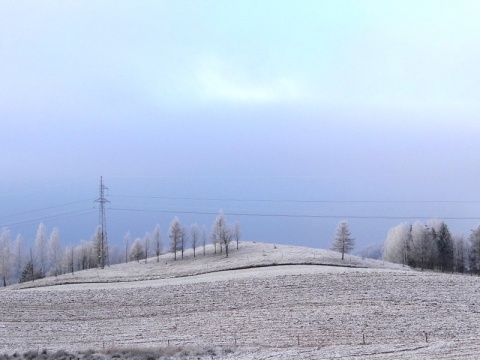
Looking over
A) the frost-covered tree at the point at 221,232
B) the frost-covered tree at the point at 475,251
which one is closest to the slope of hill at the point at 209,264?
the frost-covered tree at the point at 221,232

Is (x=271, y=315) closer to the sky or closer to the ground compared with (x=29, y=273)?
closer to the sky

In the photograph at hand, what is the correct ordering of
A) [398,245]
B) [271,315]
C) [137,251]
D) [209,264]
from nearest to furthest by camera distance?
[271,315], [209,264], [398,245], [137,251]

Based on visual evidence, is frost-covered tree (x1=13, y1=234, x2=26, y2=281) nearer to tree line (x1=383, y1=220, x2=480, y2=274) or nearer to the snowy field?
the snowy field

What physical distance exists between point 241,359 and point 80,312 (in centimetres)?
1943

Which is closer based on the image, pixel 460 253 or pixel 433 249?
pixel 433 249

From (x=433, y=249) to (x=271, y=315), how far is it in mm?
52263

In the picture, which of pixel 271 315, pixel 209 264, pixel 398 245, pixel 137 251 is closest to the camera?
pixel 271 315

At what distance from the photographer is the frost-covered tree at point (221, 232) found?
250 feet

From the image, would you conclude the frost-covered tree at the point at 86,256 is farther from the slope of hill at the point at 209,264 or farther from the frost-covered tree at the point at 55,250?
the slope of hill at the point at 209,264

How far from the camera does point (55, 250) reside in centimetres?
9894

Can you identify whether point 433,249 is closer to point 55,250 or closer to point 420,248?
point 420,248

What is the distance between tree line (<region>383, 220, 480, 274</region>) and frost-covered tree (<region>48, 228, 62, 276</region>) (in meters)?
61.1

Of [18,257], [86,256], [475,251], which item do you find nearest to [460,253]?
[475,251]

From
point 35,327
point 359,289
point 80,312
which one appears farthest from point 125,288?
point 359,289
